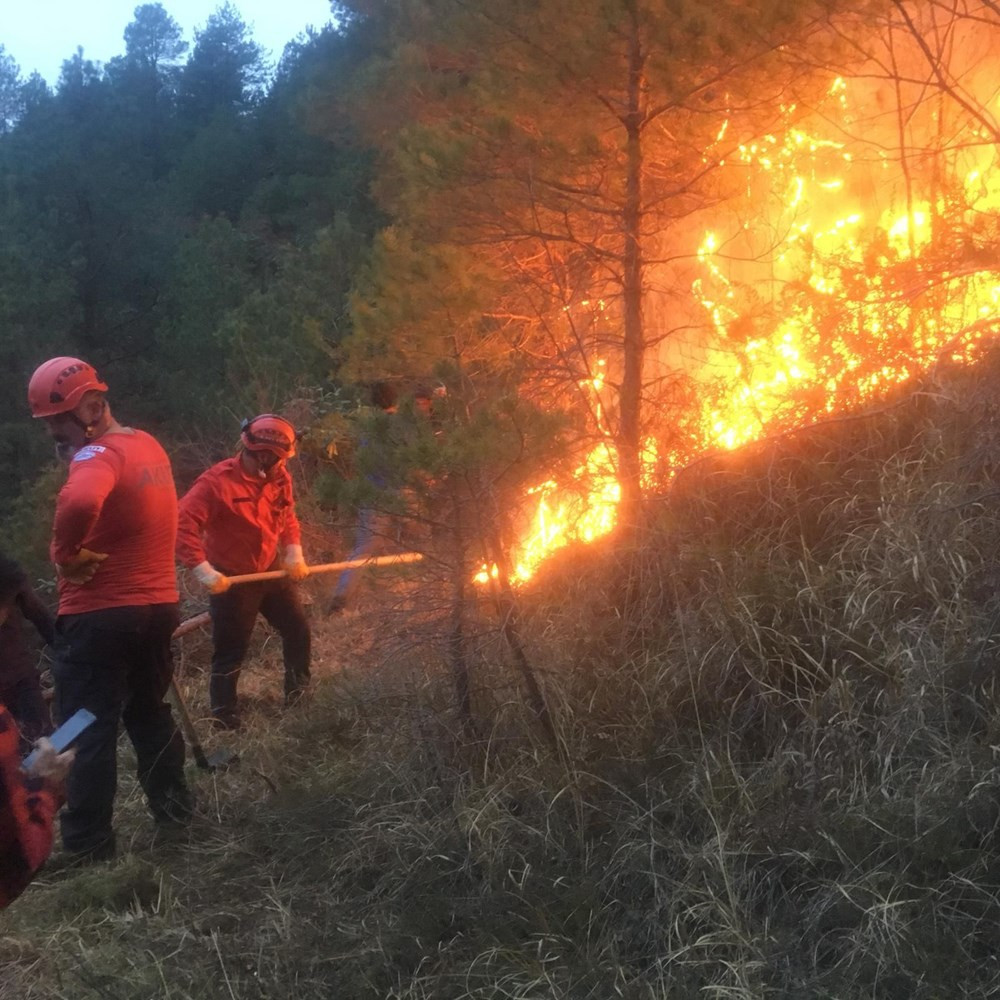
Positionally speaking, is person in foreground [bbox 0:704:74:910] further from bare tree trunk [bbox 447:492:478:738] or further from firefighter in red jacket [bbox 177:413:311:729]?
firefighter in red jacket [bbox 177:413:311:729]

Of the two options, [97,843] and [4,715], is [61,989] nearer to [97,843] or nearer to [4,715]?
[97,843]

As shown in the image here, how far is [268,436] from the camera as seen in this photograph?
19.5 feet

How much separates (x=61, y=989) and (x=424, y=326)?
2.98 meters

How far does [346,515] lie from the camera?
14.7 ft

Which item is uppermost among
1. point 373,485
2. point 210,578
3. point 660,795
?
point 373,485

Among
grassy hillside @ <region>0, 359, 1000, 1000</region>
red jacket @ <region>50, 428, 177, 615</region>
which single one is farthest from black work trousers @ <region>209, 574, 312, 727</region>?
red jacket @ <region>50, 428, 177, 615</region>

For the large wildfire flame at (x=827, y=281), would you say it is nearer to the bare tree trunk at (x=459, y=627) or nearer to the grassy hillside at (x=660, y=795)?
the grassy hillside at (x=660, y=795)

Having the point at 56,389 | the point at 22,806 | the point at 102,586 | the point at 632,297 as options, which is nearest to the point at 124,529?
the point at 102,586

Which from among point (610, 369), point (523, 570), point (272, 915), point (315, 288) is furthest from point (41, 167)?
point (272, 915)

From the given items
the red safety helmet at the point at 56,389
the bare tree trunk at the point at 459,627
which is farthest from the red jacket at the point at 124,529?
the bare tree trunk at the point at 459,627

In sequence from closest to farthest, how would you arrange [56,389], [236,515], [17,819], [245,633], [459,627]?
[17,819] → [56,389] → [459,627] → [236,515] → [245,633]

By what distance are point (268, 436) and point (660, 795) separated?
2955 mm

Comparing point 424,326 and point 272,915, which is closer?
point 272,915

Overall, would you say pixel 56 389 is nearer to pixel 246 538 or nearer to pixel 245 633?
pixel 246 538
